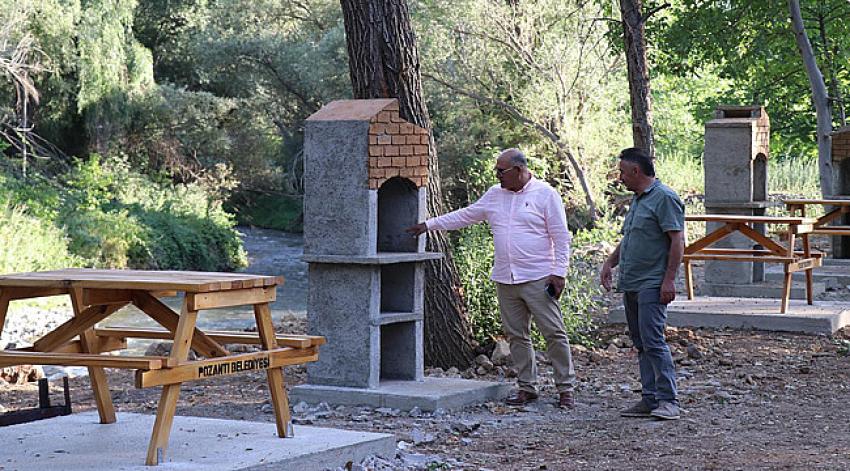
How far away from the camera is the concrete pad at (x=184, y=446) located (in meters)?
6.03

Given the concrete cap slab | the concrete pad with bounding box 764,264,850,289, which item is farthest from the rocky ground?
the concrete pad with bounding box 764,264,850,289

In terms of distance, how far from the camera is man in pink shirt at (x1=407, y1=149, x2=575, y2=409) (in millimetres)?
8828

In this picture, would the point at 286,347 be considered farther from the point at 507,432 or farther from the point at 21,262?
the point at 21,262

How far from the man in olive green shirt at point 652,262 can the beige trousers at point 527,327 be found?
2.19 feet

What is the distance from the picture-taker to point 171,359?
582 cm

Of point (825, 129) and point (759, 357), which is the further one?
point (825, 129)

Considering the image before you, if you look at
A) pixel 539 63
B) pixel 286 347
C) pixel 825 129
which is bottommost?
pixel 286 347

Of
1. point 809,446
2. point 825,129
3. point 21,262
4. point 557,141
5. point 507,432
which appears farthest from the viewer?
point 557,141

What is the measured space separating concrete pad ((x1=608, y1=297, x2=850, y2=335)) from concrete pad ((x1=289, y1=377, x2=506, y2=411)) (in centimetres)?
423

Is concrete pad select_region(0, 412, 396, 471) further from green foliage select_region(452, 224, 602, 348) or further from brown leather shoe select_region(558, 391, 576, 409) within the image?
green foliage select_region(452, 224, 602, 348)

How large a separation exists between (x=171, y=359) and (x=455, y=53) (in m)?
23.6

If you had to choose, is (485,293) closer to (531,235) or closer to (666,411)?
(531,235)

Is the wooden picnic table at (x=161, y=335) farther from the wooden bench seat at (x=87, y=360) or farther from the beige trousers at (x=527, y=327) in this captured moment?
the beige trousers at (x=527, y=327)

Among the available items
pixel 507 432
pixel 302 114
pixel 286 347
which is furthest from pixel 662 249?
pixel 302 114
